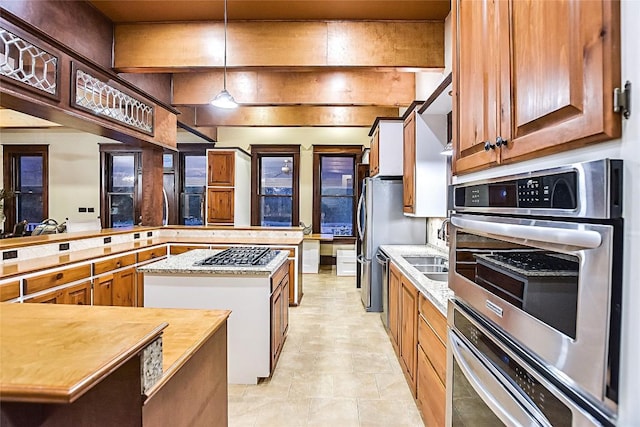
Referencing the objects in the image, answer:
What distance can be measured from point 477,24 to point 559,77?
593mm

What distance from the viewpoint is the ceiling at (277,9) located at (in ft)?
10.1

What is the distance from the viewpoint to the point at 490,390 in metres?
1.02

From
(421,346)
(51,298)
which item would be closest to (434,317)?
(421,346)

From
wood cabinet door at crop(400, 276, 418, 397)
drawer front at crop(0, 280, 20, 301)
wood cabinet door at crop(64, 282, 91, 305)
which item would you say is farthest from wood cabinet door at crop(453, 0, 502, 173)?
wood cabinet door at crop(64, 282, 91, 305)

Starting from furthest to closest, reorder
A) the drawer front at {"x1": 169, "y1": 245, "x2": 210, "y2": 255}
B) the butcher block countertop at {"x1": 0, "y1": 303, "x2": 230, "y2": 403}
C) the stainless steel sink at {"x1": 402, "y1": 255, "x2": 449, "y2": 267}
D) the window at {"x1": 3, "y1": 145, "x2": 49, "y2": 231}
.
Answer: the window at {"x1": 3, "y1": 145, "x2": 49, "y2": 231}, the drawer front at {"x1": 169, "y1": 245, "x2": 210, "y2": 255}, the stainless steel sink at {"x1": 402, "y1": 255, "x2": 449, "y2": 267}, the butcher block countertop at {"x1": 0, "y1": 303, "x2": 230, "y2": 403}

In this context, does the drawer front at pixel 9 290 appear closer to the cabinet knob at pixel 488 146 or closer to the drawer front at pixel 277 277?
the drawer front at pixel 277 277

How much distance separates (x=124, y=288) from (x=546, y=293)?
4.15 metres

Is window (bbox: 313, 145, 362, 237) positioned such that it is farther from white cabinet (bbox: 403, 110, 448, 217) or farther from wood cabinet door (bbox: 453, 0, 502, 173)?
wood cabinet door (bbox: 453, 0, 502, 173)

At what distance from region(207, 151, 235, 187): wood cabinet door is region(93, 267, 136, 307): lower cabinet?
9.56 ft

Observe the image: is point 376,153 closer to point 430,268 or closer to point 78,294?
point 430,268

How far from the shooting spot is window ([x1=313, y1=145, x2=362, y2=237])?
24.8ft

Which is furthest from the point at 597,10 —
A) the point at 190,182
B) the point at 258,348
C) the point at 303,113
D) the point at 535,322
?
the point at 190,182

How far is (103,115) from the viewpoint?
3459 millimetres

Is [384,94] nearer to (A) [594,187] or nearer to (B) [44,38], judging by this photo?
(B) [44,38]
